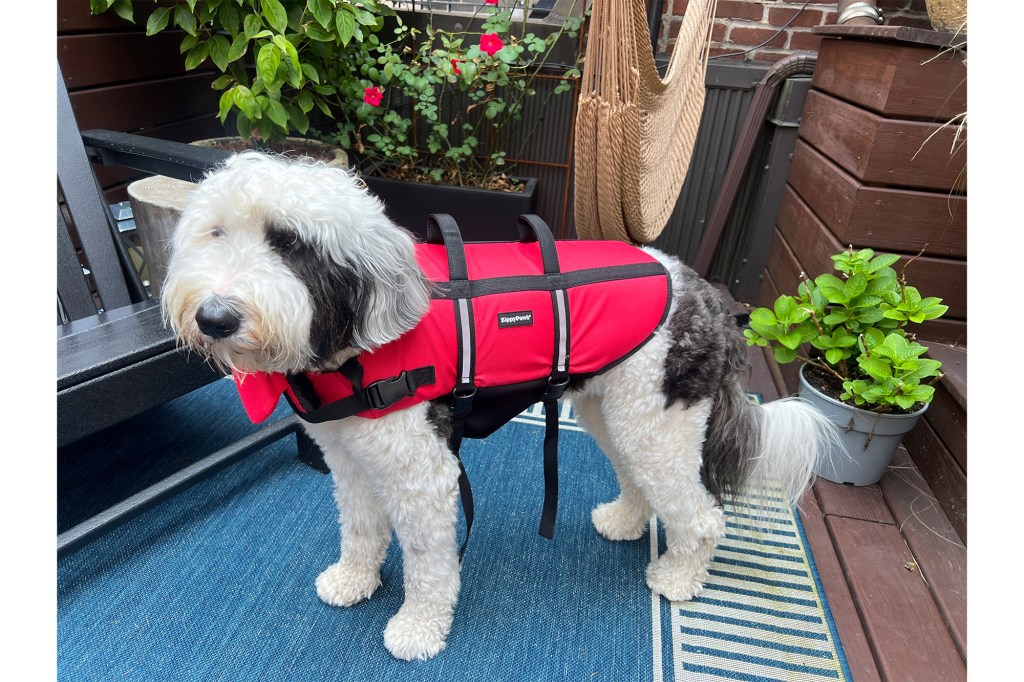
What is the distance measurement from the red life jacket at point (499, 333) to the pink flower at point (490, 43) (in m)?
1.57

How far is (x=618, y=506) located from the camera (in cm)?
181

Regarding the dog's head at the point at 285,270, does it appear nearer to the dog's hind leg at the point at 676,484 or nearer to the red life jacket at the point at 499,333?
the red life jacket at the point at 499,333

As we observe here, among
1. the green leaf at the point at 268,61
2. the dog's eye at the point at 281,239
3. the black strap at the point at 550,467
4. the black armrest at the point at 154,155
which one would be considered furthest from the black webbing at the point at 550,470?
the green leaf at the point at 268,61

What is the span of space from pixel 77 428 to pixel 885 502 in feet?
7.93

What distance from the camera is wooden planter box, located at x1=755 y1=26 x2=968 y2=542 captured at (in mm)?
1806

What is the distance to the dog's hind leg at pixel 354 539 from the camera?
1.44 metres

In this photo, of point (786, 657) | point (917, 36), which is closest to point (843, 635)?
point (786, 657)

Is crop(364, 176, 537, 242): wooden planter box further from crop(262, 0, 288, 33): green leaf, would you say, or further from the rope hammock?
the rope hammock

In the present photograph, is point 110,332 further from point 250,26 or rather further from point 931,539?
point 931,539

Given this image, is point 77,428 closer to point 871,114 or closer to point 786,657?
point 786,657

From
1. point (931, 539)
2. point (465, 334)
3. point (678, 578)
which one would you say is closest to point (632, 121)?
point (465, 334)

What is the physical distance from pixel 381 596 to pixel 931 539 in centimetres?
166

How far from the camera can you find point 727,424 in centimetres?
140

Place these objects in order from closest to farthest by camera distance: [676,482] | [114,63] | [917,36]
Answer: [676,482] < [917,36] < [114,63]
